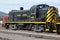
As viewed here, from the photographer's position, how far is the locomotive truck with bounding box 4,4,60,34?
72.3 ft

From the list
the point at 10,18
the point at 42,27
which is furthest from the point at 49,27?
the point at 10,18

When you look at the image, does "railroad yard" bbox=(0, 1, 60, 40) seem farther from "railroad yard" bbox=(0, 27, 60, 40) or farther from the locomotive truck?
"railroad yard" bbox=(0, 27, 60, 40)

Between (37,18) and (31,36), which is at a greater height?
(37,18)

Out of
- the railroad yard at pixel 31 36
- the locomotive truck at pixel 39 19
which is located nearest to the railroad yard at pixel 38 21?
the locomotive truck at pixel 39 19

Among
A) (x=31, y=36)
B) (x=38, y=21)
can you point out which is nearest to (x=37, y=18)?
(x=38, y=21)

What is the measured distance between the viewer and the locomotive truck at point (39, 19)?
72.3 feet

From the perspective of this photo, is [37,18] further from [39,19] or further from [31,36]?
[31,36]

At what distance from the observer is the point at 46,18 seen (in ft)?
75.6

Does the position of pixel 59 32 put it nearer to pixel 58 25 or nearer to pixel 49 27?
pixel 58 25

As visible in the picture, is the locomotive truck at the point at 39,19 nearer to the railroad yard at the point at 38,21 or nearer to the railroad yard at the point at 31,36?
the railroad yard at the point at 38,21

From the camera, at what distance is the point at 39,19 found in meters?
24.0

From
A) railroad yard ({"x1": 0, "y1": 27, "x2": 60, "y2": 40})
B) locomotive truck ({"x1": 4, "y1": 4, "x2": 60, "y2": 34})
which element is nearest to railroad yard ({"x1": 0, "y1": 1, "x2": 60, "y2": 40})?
locomotive truck ({"x1": 4, "y1": 4, "x2": 60, "y2": 34})

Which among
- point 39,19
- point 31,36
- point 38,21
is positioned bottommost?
point 31,36

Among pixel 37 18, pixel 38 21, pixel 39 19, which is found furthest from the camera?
pixel 37 18
